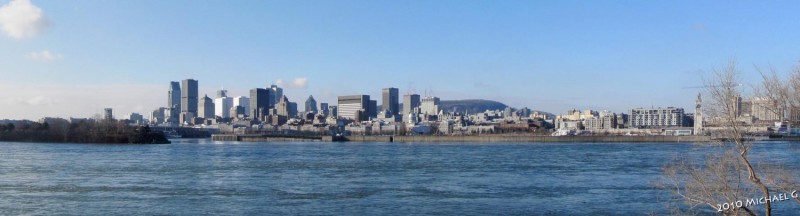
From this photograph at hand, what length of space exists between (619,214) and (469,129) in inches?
6592

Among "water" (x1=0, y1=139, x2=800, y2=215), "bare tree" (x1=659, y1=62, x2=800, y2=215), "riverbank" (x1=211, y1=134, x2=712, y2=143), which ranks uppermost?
"bare tree" (x1=659, y1=62, x2=800, y2=215)

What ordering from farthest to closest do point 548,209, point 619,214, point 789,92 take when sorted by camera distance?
point 548,209, point 619,214, point 789,92

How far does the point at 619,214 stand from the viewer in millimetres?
19422

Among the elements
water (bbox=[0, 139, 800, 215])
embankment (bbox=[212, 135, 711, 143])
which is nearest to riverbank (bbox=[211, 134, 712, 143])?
embankment (bbox=[212, 135, 711, 143])

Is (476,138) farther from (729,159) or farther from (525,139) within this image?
(729,159)

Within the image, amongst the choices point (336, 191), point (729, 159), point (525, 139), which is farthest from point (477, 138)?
point (729, 159)

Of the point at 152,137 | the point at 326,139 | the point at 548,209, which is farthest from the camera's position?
the point at 326,139

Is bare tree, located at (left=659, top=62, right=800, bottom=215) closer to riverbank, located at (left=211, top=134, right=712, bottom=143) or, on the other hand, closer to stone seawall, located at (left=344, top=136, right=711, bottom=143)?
riverbank, located at (left=211, top=134, right=712, bottom=143)

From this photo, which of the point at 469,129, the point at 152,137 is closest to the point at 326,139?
the point at 152,137

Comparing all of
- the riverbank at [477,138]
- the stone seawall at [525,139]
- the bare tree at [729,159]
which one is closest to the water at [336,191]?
the bare tree at [729,159]

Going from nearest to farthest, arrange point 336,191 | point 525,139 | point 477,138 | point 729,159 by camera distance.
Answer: point 729,159 → point 336,191 → point 477,138 → point 525,139

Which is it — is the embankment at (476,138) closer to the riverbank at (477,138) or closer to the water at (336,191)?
the riverbank at (477,138)

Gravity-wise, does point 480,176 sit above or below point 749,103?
below

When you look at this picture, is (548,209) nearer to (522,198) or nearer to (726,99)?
(522,198)
